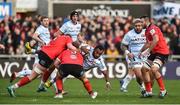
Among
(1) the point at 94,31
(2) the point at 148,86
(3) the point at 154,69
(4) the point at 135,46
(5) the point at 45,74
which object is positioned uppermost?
(4) the point at 135,46

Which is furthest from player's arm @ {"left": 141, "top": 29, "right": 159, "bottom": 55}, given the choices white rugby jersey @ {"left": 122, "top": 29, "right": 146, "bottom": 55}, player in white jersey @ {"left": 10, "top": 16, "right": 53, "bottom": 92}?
player in white jersey @ {"left": 10, "top": 16, "right": 53, "bottom": 92}

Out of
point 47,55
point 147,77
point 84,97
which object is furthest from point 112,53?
point 47,55

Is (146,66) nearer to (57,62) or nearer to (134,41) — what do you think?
(134,41)

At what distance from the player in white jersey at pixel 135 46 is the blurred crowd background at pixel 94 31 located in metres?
8.86

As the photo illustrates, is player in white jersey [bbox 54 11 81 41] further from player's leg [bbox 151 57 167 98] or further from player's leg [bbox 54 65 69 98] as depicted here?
player's leg [bbox 151 57 167 98]

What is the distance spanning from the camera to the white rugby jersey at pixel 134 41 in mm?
24841

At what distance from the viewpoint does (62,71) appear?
2209 cm

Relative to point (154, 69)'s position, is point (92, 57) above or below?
above

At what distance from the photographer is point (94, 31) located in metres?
35.3

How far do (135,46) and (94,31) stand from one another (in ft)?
33.5

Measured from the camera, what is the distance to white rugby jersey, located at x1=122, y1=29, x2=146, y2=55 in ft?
81.5

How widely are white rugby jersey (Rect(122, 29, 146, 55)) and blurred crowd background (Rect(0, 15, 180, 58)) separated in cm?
884

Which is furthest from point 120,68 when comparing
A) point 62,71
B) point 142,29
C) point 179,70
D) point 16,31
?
point 62,71

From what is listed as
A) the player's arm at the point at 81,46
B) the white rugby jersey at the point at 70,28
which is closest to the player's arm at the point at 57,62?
the player's arm at the point at 81,46
